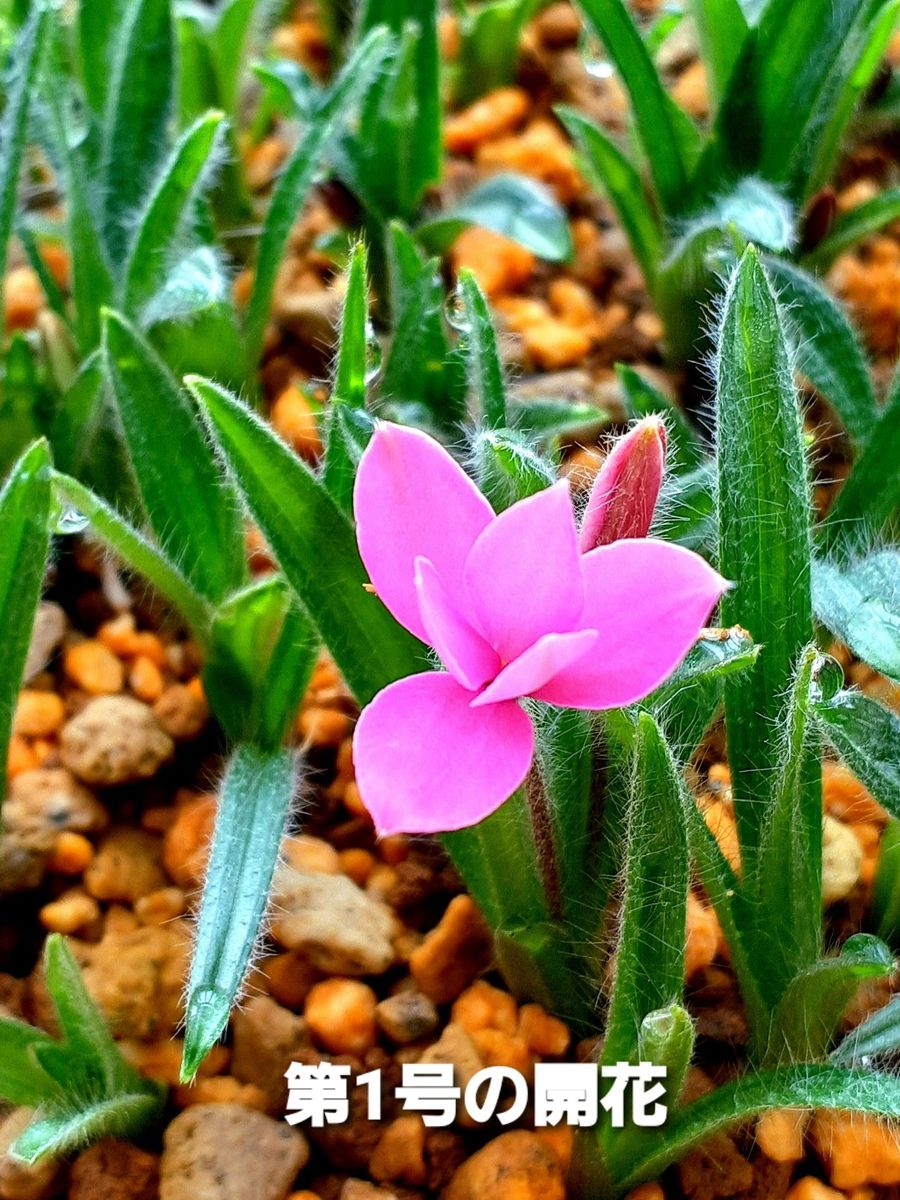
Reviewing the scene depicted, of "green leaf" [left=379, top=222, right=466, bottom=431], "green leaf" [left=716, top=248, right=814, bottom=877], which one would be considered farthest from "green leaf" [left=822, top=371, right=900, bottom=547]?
"green leaf" [left=379, top=222, right=466, bottom=431]

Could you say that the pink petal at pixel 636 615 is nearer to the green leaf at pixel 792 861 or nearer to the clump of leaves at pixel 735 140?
the green leaf at pixel 792 861

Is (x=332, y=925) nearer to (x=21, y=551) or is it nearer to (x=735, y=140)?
(x=21, y=551)

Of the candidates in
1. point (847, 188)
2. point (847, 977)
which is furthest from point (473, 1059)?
point (847, 188)

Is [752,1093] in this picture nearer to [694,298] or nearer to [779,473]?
[779,473]

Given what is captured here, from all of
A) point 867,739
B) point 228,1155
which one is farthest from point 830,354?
point 228,1155

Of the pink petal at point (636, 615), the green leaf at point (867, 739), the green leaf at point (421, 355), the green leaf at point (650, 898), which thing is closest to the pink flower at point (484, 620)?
the pink petal at point (636, 615)

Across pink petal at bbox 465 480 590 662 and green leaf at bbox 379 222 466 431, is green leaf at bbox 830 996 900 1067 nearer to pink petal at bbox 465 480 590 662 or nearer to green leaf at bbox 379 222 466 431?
pink petal at bbox 465 480 590 662
